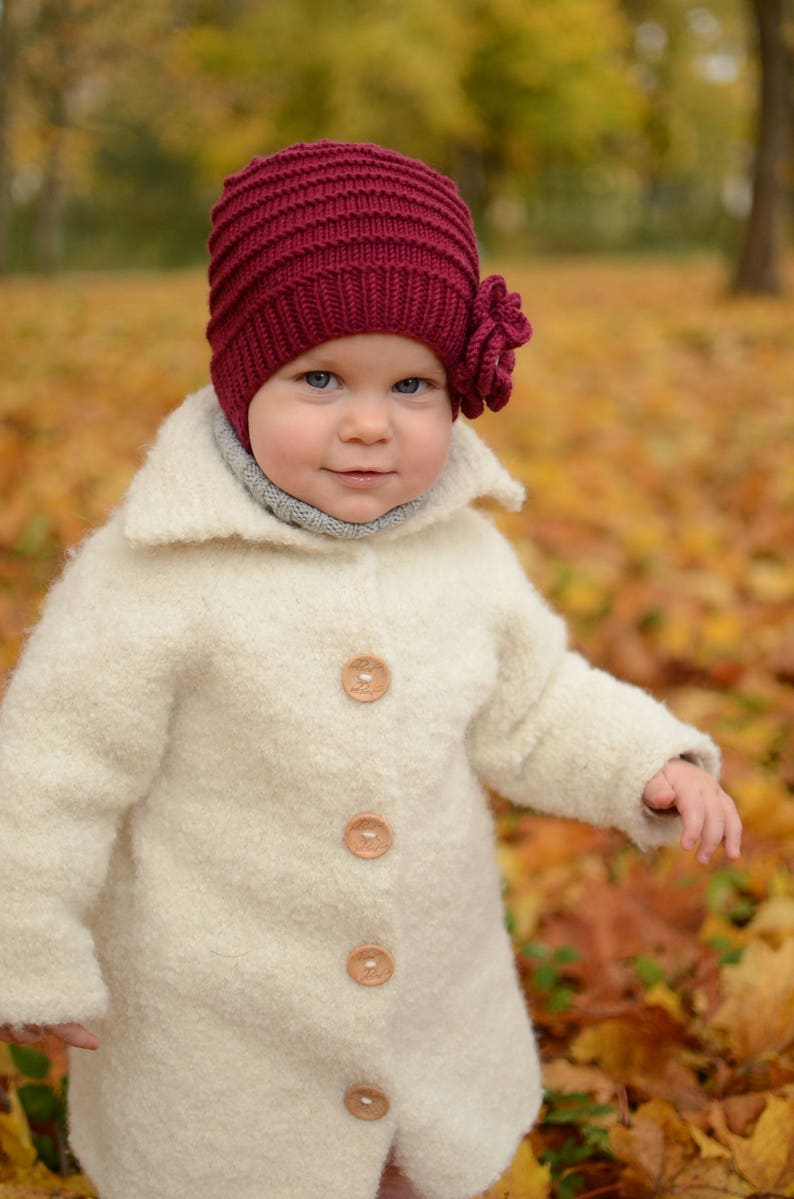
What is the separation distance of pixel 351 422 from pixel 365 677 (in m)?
0.30

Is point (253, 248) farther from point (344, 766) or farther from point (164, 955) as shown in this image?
point (164, 955)

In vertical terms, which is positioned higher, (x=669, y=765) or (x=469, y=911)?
(x=669, y=765)

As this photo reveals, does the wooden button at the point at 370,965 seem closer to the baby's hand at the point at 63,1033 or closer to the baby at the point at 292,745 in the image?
the baby at the point at 292,745

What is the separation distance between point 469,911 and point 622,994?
2.41ft

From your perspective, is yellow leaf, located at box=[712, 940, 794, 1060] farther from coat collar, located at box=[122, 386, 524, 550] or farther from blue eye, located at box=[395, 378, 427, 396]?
blue eye, located at box=[395, 378, 427, 396]

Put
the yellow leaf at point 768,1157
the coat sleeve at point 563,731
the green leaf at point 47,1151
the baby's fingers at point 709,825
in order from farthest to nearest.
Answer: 1. the green leaf at point 47,1151
2. the yellow leaf at point 768,1157
3. the coat sleeve at point 563,731
4. the baby's fingers at point 709,825

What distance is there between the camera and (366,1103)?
1.48 metres

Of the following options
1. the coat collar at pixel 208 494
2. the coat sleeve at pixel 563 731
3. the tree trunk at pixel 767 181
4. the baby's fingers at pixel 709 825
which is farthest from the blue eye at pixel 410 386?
the tree trunk at pixel 767 181

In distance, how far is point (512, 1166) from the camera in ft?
5.57

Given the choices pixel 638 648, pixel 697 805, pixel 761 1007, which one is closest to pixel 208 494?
pixel 697 805

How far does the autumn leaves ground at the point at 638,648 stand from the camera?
1.86 meters

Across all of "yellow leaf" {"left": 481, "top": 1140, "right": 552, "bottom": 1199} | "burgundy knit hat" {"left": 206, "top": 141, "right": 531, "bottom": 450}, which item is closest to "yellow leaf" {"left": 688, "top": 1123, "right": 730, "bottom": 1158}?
"yellow leaf" {"left": 481, "top": 1140, "right": 552, "bottom": 1199}

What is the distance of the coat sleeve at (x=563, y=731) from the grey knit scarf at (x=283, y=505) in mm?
218

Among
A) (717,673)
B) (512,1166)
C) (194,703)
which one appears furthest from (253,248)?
(717,673)
